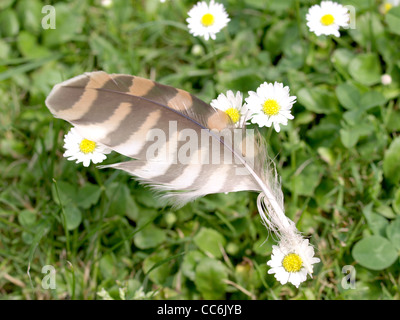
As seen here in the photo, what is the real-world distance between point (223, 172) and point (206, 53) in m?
0.86

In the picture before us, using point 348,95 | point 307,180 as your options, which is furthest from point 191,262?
point 348,95

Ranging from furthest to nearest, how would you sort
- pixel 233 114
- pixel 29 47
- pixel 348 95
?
pixel 29 47, pixel 348 95, pixel 233 114

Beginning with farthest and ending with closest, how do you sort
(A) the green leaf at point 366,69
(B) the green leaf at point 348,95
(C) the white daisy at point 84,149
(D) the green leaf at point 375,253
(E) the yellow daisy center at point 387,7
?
(E) the yellow daisy center at point 387,7 < (A) the green leaf at point 366,69 < (B) the green leaf at point 348,95 < (D) the green leaf at point 375,253 < (C) the white daisy at point 84,149

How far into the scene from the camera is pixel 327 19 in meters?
1.58

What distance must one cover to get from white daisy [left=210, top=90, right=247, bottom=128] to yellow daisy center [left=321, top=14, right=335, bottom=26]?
0.47 metres

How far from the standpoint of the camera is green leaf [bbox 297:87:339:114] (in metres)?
1.71

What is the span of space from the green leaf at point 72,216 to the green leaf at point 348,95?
3.42 ft

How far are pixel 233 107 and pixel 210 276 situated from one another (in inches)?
22.2

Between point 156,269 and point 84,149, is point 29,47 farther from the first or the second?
point 156,269

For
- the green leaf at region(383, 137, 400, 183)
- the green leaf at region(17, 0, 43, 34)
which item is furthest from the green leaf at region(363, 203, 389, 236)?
the green leaf at region(17, 0, 43, 34)

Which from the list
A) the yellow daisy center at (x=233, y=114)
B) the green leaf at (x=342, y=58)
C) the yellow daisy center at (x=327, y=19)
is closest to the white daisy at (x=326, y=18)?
the yellow daisy center at (x=327, y=19)

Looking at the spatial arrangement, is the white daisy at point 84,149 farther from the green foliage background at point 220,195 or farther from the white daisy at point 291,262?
the white daisy at point 291,262

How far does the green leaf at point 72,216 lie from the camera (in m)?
1.57
